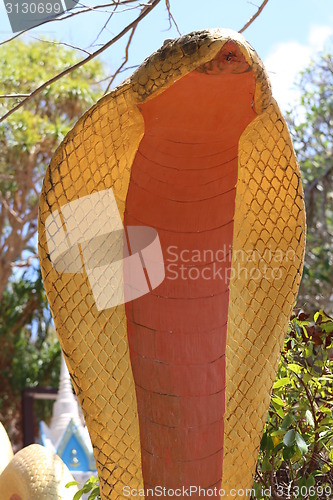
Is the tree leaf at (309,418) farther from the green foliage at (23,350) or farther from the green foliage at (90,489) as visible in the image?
the green foliage at (23,350)

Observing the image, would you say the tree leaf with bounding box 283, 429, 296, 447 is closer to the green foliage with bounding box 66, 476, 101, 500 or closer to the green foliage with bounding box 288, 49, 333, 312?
the green foliage with bounding box 66, 476, 101, 500

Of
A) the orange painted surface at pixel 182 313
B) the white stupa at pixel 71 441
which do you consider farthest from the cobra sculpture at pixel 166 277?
the white stupa at pixel 71 441

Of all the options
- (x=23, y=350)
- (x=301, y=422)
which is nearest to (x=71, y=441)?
(x=301, y=422)

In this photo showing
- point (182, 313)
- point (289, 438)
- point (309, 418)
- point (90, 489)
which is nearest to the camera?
point (182, 313)

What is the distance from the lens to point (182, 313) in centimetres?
162

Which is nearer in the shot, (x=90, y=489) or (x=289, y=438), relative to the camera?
(x=289, y=438)

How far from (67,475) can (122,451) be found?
3.36ft

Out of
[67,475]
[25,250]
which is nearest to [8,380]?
[25,250]

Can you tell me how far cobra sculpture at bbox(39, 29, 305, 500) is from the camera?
155cm

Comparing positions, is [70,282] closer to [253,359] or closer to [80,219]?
[80,219]

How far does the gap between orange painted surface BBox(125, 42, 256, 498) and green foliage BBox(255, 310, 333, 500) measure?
0.48 meters

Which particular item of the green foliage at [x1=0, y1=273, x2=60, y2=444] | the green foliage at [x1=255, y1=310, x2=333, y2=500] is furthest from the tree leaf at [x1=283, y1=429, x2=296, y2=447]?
the green foliage at [x1=0, y1=273, x2=60, y2=444]

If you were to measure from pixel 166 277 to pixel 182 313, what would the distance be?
0.28 feet

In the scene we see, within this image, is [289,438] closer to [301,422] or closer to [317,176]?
[301,422]
